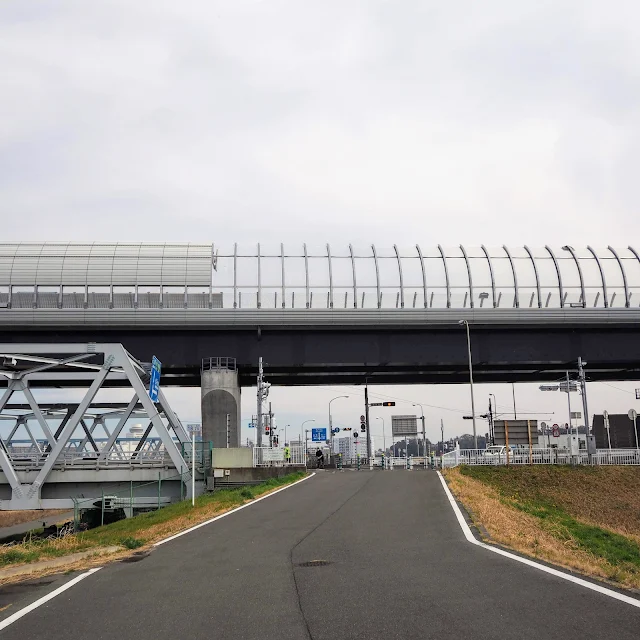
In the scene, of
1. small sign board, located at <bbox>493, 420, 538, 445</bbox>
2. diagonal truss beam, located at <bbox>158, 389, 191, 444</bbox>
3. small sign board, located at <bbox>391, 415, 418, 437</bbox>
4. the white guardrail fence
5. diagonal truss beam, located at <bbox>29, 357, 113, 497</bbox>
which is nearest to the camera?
diagonal truss beam, located at <bbox>29, 357, 113, 497</bbox>

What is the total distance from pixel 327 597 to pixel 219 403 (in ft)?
128

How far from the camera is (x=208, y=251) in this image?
156 feet

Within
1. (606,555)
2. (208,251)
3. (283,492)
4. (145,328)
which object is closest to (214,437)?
(145,328)

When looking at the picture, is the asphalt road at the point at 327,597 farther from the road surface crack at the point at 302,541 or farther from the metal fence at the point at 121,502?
the metal fence at the point at 121,502

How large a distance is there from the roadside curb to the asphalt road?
3.56ft

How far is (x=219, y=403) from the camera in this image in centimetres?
4669

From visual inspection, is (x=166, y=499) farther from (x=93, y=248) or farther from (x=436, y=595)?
(x=436, y=595)

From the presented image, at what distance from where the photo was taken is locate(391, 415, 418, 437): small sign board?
109 meters

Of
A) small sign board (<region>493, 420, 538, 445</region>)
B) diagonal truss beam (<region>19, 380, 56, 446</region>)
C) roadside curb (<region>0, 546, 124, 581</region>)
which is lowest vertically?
roadside curb (<region>0, 546, 124, 581</region>)

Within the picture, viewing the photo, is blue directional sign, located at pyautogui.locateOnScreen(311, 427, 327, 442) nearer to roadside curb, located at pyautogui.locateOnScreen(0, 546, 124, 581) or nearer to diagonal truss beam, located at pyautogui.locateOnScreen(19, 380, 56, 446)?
diagonal truss beam, located at pyautogui.locateOnScreen(19, 380, 56, 446)

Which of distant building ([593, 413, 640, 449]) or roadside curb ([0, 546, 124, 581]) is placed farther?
distant building ([593, 413, 640, 449])

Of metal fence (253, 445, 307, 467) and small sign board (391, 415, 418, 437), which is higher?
small sign board (391, 415, 418, 437)

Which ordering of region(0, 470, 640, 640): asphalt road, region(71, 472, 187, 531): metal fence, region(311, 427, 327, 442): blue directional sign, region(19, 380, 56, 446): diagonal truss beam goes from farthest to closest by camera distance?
region(311, 427, 327, 442): blue directional sign < region(19, 380, 56, 446): diagonal truss beam < region(71, 472, 187, 531): metal fence < region(0, 470, 640, 640): asphalt road

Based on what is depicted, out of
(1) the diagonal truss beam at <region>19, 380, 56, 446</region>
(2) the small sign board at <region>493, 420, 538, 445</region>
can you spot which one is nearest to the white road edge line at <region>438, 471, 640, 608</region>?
(1) the diagonal truss beam at <region>19, 380, 56, 446</region>
